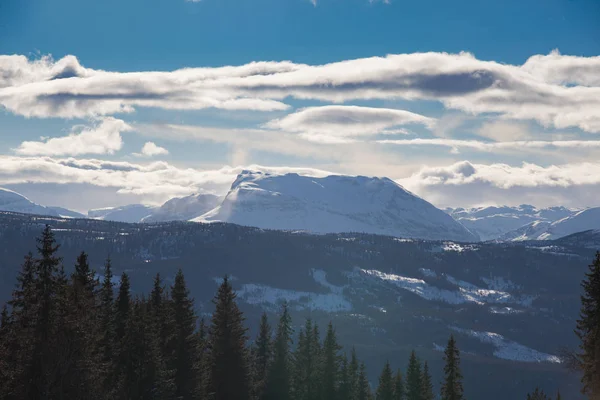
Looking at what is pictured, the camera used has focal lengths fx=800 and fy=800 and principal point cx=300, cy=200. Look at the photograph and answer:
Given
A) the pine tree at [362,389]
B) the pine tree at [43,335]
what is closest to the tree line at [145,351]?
the pine tree at [43,335]

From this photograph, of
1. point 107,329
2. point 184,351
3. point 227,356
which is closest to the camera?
point 107,329

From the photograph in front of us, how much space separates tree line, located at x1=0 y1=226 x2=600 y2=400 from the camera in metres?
43.9

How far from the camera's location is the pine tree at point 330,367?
3521 inches

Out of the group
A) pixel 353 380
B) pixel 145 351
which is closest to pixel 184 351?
pixel 145 351

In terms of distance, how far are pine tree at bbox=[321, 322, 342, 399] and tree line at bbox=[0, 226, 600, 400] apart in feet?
0.37

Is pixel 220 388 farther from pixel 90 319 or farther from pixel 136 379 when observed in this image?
pixel 90 319

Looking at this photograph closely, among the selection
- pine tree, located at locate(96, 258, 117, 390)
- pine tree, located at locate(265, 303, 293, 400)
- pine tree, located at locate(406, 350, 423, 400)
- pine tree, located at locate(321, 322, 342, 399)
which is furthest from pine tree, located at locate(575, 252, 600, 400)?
pine tree, located at locate(406, 350, 423, 400)

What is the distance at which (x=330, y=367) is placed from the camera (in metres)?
90.6

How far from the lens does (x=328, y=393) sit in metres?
89.4

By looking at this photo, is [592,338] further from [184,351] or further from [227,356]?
[184,351]

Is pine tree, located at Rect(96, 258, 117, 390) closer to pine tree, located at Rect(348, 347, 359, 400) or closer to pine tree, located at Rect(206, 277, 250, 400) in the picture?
pine tree, located at Rect(206, 277, 250, 400)

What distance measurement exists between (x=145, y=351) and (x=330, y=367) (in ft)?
126

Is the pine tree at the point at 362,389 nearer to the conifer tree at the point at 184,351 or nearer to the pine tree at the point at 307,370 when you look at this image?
the pine tree at the point at 307,370

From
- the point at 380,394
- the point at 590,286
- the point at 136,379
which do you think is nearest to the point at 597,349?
the point at 590,286
